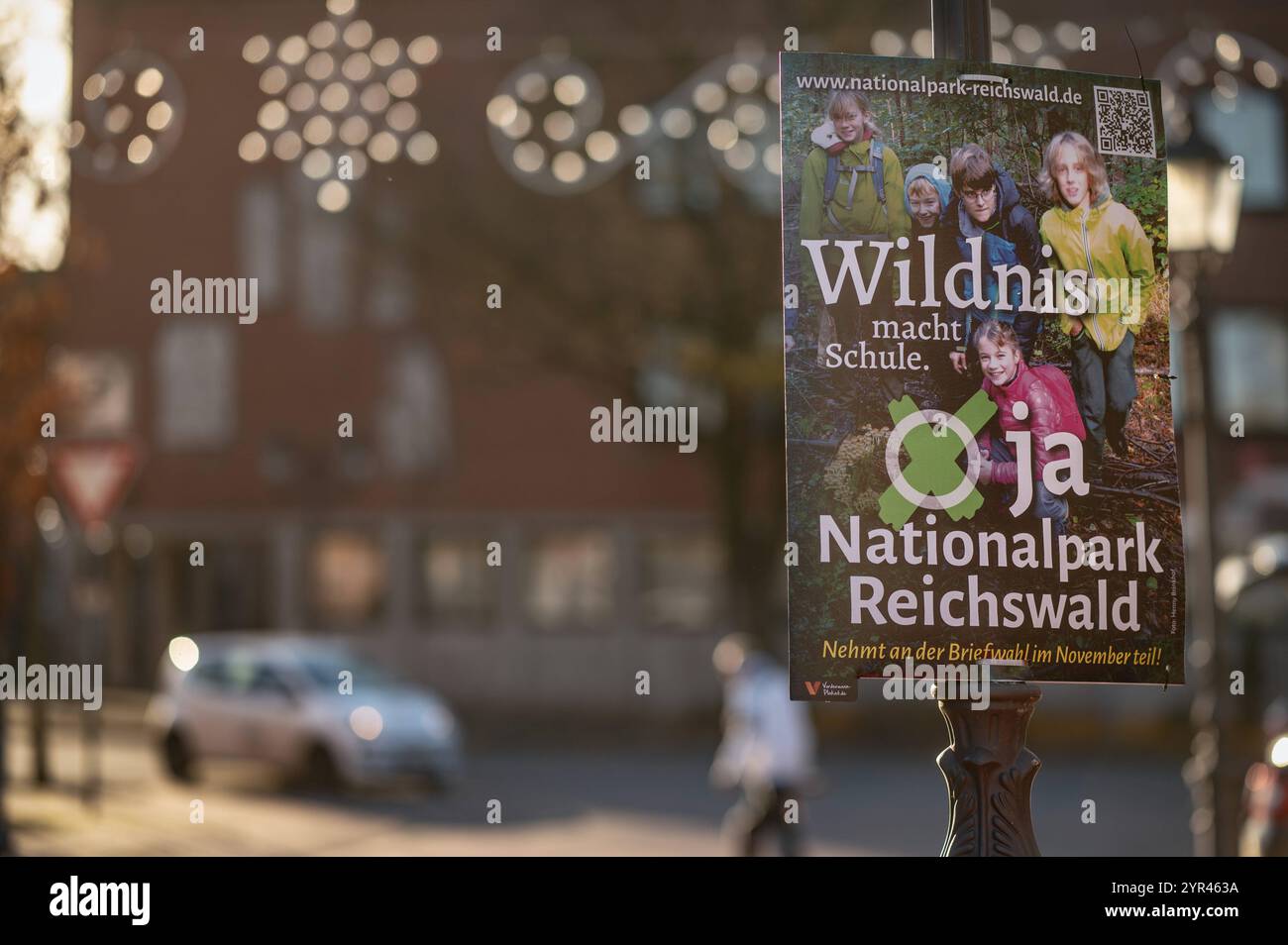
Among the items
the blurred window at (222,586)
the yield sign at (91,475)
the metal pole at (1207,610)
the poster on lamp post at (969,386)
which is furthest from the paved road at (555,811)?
the blurred window at (222,586)

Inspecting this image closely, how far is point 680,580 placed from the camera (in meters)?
29.9


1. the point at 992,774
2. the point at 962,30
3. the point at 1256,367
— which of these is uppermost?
the point at 1256,367

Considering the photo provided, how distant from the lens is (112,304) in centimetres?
3141

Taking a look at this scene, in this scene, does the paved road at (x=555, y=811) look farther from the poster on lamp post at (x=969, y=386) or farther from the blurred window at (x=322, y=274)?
the blurred window at (x=322, y=274)

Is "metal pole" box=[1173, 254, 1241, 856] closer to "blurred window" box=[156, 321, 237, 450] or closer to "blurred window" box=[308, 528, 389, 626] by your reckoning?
"blurred window" box=[308, 528, 389, 626]

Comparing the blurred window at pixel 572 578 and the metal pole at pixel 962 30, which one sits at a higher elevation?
the metal pole at pixel 962 30

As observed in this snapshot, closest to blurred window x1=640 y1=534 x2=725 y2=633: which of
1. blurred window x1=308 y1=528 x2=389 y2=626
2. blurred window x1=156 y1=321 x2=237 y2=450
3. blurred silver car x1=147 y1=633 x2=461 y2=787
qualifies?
blurred window x1=308 y1=528 x2=389 y2=626

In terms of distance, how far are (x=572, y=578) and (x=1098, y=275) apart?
1048 inches

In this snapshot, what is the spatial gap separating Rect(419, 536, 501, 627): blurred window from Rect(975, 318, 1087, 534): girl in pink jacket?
88.2 ft

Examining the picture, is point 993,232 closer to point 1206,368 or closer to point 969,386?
point 969,386

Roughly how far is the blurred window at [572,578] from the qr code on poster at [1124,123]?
26327mm

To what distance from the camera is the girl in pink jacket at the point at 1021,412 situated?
12.2 feet

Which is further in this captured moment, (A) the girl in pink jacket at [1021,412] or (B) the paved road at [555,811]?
(B) the paved road at [555,811]

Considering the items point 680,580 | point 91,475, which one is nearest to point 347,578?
point 680,580
